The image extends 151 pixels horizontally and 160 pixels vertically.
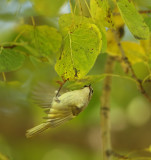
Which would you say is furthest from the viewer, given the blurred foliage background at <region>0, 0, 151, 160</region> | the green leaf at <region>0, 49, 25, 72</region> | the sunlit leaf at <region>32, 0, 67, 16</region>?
the blurred foliage background at <region>0, 0, 151, 160</region>

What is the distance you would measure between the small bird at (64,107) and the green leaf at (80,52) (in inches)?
0.8

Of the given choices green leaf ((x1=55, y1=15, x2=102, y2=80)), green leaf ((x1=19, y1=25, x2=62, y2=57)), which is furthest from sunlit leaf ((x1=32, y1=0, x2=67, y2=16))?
green leaf ((x1=55, y1=15, x2=102, y2=80))

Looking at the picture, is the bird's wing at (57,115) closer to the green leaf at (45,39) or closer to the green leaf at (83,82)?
the green leaf at (83,82)

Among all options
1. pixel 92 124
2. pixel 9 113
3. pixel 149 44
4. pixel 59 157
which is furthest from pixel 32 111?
pixel 149 44

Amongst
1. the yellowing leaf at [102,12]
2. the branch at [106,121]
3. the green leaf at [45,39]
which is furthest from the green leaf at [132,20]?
the branch at [106,121]

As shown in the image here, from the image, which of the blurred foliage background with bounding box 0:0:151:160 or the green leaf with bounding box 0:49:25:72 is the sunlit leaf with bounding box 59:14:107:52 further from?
the blurred foliage background with bounding box 0:0:151:160

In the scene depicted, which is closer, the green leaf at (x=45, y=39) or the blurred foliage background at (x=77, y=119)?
the green leaf at (x=45, y=39)

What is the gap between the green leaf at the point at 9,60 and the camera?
1.75 ft

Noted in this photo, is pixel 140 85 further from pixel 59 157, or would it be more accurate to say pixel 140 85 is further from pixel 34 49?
pixel 59 157

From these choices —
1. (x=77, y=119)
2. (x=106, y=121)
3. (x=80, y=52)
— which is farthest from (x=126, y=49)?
(x=77, y=119)

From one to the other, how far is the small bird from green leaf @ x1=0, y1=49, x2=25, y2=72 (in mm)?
117

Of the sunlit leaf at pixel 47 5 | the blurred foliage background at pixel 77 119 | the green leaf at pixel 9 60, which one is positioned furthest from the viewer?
the blurred foliage background at pixel 77 119

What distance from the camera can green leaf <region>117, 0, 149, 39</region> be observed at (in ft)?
1.33

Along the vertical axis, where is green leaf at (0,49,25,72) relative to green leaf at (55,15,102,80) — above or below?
below
